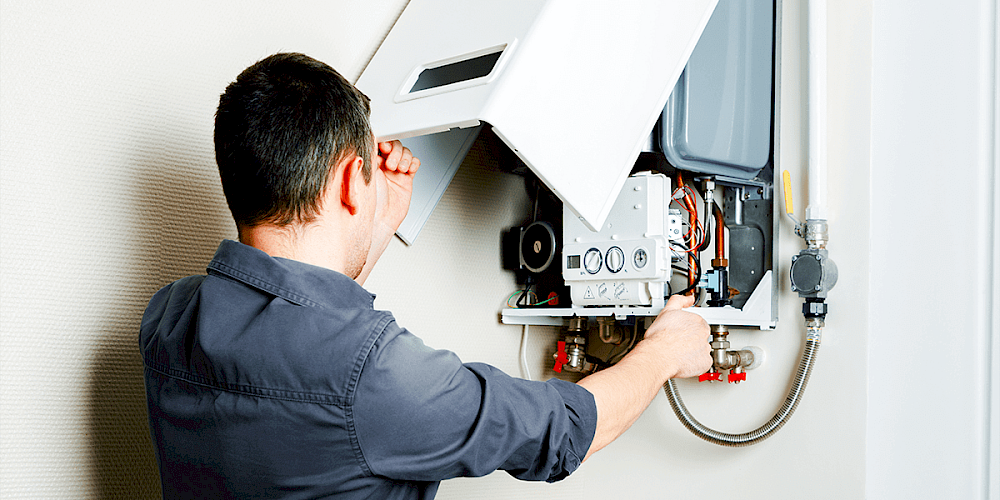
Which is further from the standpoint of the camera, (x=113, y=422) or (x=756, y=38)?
(x=756, y=38)

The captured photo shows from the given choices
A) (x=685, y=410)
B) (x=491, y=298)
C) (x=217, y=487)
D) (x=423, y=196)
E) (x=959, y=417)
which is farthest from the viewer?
(x=491, y=298)

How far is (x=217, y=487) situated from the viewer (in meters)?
→ 0.84

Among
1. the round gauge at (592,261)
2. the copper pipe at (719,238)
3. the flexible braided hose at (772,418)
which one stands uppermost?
the copper pipe at (719,238)

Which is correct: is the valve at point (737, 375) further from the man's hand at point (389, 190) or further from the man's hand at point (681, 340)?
the man's hand at point (389, 190)

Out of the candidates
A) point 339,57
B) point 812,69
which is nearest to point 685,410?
point 812,69

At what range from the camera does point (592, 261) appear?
1351 mm

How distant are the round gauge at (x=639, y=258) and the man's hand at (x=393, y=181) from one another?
0.41 m

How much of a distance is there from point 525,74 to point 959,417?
842 mm

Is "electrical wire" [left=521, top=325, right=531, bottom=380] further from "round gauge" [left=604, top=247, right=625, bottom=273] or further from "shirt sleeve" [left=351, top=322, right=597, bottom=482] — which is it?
"shirt sleeve" [left=351, top=322, right=597, bottom=482]

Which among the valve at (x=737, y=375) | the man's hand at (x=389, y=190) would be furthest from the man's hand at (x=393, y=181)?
the valve at (x=737, y=375)

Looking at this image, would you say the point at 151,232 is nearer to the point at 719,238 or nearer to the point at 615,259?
the point at 615,259

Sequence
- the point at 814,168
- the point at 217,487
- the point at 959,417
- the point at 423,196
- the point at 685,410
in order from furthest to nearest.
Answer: the point at 423,196, the point at 685,410, the point at 814,168, the point at 959,417, the point at 217,487

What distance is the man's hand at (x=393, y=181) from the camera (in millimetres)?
1169

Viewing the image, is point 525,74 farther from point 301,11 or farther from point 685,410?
point 685,410
